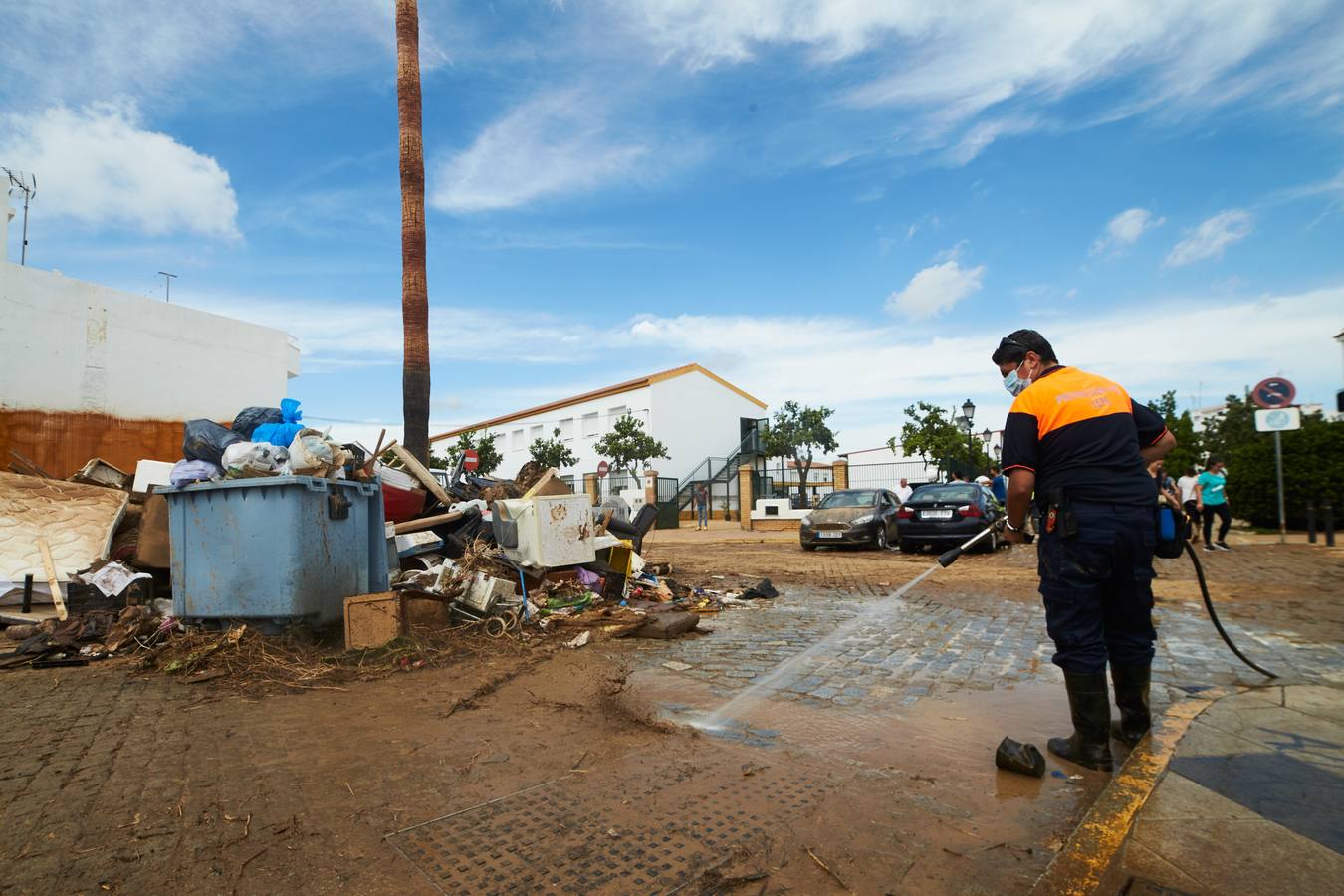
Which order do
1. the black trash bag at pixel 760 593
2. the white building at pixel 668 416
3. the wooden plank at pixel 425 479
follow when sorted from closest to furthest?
the wooden plank at pixel 425 479
the black trash bag at pixel 760 593
the white building at pixel 668 416

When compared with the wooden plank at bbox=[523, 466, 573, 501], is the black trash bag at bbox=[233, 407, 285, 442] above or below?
above

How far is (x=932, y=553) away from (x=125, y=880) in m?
14.3

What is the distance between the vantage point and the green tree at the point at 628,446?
138 ft

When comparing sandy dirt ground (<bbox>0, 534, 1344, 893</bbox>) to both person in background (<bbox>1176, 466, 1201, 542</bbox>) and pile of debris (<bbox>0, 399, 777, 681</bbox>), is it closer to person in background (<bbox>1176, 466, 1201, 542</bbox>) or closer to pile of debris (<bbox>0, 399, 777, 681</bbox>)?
pile of debris (<bbox>0, 399, 777, 681</bbox>)

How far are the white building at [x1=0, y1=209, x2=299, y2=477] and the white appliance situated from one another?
11.6 m

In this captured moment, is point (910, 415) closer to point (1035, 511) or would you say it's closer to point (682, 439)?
point (682, 439)

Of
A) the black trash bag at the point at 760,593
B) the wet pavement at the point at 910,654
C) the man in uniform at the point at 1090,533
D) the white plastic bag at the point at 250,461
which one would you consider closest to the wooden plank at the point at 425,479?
the white plastic bag at the point at 250,461

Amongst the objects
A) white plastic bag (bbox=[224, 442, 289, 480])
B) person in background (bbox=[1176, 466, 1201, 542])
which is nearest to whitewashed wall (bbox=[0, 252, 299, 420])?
white plastic bag (bbox=[224, 442, 289, 480])

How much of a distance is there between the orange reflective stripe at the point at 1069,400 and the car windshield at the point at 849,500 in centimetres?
1331

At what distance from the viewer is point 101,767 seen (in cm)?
331

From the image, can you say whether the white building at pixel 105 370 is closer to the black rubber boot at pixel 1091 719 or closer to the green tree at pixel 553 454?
the black rubber boot at pixel 1091 719

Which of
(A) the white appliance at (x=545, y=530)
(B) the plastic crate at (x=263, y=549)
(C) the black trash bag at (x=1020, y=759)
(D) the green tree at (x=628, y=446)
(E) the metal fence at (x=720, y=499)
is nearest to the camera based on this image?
(C) the black trash bag at (x=1020, y=759)

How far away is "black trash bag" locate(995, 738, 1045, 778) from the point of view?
10.3 feet

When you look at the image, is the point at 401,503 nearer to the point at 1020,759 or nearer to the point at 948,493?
the point at 1020,759
